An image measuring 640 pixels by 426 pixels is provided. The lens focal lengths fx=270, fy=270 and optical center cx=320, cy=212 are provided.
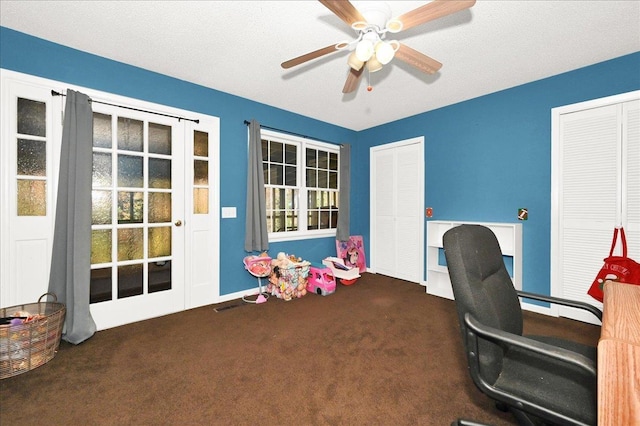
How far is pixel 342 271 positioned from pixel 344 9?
10.6 ft

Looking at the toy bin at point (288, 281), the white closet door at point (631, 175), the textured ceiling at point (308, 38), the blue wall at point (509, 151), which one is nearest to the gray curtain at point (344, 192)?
the toy bin at point (288, 281)

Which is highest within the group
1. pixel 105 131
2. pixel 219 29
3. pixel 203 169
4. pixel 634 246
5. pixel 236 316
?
pixel 219 29

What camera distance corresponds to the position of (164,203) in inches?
117

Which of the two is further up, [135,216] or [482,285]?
[135,216]

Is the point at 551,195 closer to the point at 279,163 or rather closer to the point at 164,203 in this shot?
the point at 279,163

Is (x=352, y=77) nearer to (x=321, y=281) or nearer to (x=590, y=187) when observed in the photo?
(x=321, y=281)

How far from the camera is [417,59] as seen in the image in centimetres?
203

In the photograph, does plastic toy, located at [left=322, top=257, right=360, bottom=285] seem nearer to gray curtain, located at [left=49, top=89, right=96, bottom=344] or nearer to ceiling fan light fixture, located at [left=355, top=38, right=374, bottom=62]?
gray curtain, located at [left=49, top=89, right=96, bottom=344]

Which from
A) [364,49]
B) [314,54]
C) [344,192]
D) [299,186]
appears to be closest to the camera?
[364,49]

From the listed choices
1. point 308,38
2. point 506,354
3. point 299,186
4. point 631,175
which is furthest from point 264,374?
point 631,175

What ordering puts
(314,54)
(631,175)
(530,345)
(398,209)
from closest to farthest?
(530,345)
(314,54)
(631,175)
(398,209)

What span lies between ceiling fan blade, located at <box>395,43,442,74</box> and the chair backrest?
4.48ft

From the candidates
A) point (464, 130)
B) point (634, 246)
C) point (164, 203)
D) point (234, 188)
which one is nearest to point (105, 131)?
point (164, 203)

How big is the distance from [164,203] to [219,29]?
5.99 ft
